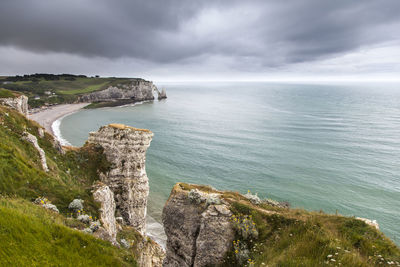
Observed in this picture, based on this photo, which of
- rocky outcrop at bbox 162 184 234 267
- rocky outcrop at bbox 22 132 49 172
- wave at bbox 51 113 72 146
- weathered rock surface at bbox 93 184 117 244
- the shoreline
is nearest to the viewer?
rocky outcrop at bbox 162 184 234 267

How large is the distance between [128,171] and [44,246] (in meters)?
21.6

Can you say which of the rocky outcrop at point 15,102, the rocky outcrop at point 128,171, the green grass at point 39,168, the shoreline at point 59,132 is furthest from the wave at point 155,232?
the rocky outcrop at point 15,102

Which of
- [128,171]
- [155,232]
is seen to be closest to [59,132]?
[155,232]

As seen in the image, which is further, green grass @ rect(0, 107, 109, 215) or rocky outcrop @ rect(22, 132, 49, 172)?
rocky outcrop @ rect(22, 132, 49, 172)

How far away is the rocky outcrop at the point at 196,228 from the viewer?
569 inches

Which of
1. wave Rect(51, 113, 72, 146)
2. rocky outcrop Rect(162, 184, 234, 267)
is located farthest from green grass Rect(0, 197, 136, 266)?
wave Rect(51, 113, 72, 146)

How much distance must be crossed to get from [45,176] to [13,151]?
10.5 ft

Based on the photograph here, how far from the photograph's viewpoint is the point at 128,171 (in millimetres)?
28406

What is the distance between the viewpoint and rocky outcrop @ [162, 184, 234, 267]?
14.4m

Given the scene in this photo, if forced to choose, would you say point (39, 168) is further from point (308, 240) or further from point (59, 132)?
point (59, 132)

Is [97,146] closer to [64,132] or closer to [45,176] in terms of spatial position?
[45,176]

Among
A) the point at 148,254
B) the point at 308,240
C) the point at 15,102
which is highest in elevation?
the point at 15,102

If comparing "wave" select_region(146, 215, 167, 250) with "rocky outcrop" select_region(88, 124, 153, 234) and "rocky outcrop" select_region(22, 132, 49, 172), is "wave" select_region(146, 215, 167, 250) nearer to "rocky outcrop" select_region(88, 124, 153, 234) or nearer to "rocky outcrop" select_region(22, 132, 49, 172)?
"rocky outcrop" select_region(88, 124, 153, 234)

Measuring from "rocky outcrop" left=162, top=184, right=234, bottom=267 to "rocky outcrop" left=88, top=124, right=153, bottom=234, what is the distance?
11.7 metres
